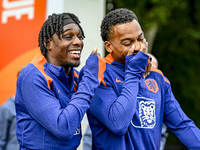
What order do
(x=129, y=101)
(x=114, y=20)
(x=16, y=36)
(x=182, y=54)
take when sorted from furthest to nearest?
1. (x=182, y=54)
2. (x=16, y=36)
3. (x=114, y=20)
4. (x=129, y=101)

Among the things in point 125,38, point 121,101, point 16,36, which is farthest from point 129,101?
point 16,36


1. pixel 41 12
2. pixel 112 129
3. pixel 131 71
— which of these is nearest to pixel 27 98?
pixel 112 129

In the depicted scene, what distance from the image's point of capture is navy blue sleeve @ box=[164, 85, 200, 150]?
2.34 meters

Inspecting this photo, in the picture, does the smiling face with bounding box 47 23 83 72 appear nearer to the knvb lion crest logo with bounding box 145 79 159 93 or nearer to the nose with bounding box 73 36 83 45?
the nose with bounding box 73 36 83 45

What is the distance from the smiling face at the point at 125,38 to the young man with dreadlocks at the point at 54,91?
0.19 meters

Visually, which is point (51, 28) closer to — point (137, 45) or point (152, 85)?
point (137, 45)

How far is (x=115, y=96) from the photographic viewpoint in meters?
2.21

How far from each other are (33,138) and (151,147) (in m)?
0.81

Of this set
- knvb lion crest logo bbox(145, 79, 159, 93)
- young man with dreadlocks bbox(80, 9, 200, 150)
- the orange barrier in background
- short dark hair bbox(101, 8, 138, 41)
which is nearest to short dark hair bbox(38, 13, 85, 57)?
short dark hair bbox(101, 8, 138, 41)

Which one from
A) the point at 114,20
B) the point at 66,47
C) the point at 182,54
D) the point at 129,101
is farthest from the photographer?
the point at 182,54

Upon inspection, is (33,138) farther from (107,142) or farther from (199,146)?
(199,146)

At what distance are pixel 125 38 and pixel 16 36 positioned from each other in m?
2.70

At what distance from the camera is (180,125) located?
2.39m

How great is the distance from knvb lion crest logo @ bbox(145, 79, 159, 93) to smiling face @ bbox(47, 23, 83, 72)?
535mm
